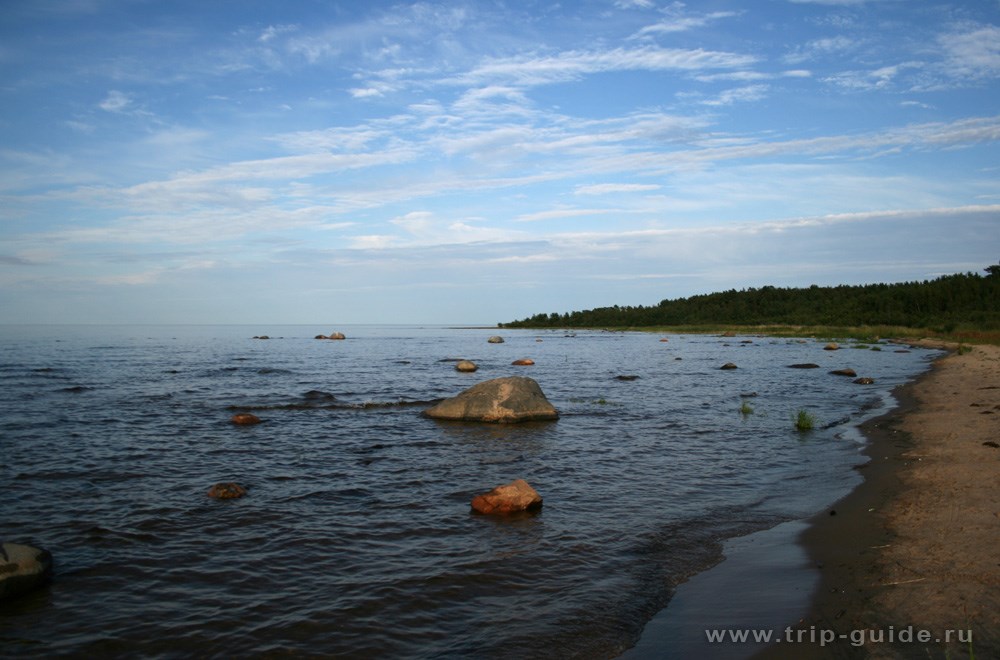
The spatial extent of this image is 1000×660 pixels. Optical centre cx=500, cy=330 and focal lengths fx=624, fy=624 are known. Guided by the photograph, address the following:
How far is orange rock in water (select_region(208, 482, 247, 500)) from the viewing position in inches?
447

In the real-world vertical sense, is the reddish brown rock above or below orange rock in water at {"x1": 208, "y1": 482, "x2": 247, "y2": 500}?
above

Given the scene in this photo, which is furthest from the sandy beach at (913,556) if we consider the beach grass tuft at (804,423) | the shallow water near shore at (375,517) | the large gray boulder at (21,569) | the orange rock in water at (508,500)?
the large gray boulder at (21,569)

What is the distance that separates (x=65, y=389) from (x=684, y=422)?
25.4 metres

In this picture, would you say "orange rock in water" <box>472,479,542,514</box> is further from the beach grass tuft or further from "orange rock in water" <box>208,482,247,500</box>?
the beach grass tuft

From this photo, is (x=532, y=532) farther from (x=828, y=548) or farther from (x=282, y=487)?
(x=282, y=487)

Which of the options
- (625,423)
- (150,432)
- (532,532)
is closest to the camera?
(532,532)

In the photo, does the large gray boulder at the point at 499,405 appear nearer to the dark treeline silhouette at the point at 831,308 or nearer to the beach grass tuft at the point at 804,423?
the beach grass tuft at the point at 804,423

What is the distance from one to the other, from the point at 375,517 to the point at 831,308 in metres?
122

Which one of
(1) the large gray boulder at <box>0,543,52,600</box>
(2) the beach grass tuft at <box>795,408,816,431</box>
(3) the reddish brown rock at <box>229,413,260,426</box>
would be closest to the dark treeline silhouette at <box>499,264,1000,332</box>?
(2) the beach grass tuft at <box>795,408,816,431</box>

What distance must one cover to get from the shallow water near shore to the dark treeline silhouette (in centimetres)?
7117

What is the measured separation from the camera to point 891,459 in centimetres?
1377

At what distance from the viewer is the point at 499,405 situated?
2033 centimetres

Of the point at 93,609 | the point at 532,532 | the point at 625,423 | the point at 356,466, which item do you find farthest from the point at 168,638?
the point at 625,423

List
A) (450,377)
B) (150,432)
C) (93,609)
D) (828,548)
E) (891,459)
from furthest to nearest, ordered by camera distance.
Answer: (450,377) < (150,432) < (891,459) < (828,548) < (93,609)
